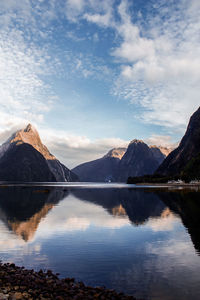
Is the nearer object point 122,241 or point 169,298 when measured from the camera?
point 169,298

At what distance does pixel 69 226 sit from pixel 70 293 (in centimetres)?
2472

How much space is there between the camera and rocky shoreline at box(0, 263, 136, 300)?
1447 cm

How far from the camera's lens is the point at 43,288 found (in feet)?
50.7

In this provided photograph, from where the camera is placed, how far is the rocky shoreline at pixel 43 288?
1447 cm

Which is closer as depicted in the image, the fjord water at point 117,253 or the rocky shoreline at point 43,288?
the rocky shoreline at point 43,288

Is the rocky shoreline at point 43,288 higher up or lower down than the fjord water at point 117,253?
higher up

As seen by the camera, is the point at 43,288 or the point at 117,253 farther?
the point at 117,253

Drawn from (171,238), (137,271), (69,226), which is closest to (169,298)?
(137,271)

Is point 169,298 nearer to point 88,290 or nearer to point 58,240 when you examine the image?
point 88,290

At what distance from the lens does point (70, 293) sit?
1497 centimetres

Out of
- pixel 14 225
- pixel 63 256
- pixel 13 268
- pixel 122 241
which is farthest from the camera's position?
pixel 14 225

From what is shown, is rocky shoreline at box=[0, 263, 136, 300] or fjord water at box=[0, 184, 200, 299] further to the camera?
fjord water at box=[0, 184, 200, 299]

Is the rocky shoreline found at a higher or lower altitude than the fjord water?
higher

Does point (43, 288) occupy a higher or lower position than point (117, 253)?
higher
